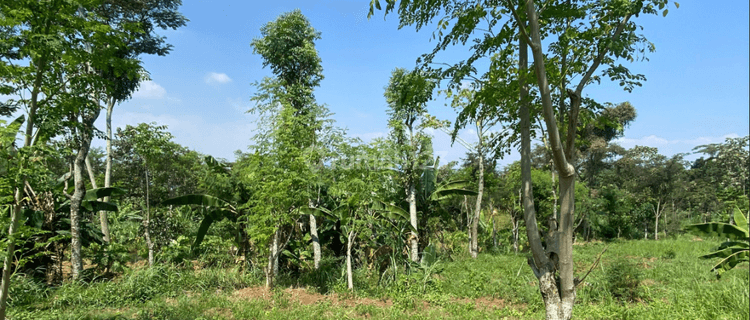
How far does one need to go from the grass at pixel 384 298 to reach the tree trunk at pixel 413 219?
828 millimetres

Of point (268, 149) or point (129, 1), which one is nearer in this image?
point (268, 149)

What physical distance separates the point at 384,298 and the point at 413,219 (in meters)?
2.97

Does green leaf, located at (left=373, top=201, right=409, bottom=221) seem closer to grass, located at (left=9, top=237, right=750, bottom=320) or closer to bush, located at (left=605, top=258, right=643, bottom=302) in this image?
grass, located at (left=9, top=237, right=750, bottom=320)

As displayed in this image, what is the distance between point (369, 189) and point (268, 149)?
2418mm

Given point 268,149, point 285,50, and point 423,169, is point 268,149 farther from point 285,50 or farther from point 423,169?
point 423,169

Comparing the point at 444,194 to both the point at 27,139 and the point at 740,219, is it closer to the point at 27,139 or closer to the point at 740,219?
the point at 740,219

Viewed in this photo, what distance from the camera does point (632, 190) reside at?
22.8m

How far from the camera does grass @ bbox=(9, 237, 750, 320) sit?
6.63 meters

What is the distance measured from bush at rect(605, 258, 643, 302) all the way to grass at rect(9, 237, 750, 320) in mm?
68

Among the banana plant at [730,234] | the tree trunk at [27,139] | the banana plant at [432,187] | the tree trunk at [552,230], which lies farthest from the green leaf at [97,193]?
the banana plant at [730,234]

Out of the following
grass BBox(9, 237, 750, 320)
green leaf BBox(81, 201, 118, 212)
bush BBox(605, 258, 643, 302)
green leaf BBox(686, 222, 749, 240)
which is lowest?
grass BBox(9, 237, 750, 320)

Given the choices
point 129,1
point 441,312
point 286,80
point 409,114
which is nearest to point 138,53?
point 129,1

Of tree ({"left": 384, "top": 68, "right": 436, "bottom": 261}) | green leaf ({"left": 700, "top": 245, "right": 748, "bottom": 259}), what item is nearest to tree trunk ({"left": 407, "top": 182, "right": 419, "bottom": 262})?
tree ({"left": 384, "top": 68, "right": 436, "bottom": 261})

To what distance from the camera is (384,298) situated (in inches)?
328
